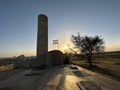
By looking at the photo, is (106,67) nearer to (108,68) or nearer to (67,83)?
(108,68)

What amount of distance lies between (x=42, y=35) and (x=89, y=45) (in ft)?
35.8

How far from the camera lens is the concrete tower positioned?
2808 centimetres

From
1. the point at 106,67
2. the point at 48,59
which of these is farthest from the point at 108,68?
the point at 48,59

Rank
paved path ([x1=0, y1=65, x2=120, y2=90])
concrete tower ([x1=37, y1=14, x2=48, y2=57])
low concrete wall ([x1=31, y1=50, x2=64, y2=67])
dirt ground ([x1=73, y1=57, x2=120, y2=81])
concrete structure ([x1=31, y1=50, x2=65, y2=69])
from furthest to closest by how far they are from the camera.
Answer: concrete tower ([x1=37, y1=14, x2=48, y2=57])
low concrete wall ([x1=31, y1=50, x2=64, y2=67])
concrete structure ([x1=31, y1=50, x2=65, y2=69])
dirt ground ([x1=73, y1=57, x2=120, y2=81])
paved path ([x1=0, y1=65, x2=120, y2=90])

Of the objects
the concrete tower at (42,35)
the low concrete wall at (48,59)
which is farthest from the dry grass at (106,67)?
the concrete tower at (42,35)

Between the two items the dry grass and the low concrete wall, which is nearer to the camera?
the dry grass

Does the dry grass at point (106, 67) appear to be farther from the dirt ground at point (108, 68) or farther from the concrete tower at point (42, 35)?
the concrete tower at point (42, 35)

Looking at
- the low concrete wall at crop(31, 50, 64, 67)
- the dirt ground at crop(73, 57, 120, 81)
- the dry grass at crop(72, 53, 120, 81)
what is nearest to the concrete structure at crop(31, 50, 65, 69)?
the low concrete wall at crop(31, 50, 64, 67)

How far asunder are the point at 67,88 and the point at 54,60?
18.0m

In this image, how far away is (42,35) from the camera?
28.2 meters

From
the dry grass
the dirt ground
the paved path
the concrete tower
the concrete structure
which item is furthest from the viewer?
the concrete tower

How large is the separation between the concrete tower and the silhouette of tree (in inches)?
368

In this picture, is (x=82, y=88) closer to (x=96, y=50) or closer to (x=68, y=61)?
(x=68, y=61)

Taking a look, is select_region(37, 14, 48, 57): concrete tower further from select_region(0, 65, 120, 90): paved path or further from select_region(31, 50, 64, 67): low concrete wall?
select_region(0, 65, 120, 90): paved path
